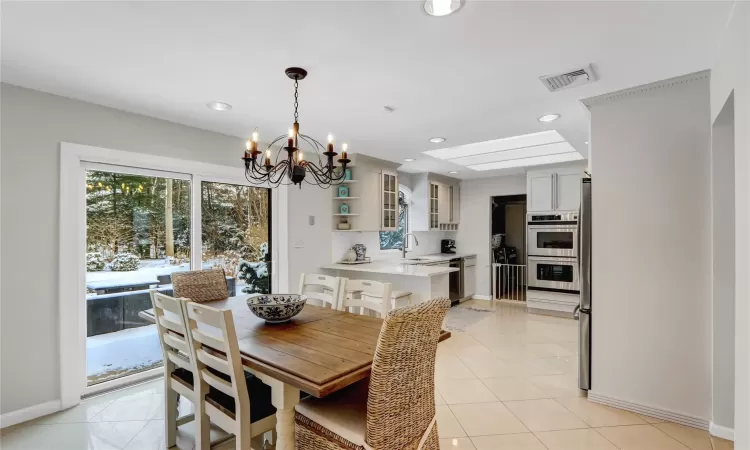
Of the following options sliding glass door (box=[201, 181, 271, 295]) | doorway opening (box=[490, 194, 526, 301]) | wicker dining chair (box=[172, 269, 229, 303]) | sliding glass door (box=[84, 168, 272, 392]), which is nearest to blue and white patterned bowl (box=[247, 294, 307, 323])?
wicker dining chair (box=[172, 269, 229, 303])

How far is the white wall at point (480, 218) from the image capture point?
262 inches

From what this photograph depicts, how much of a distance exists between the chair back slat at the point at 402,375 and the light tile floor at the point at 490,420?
33.0 inches

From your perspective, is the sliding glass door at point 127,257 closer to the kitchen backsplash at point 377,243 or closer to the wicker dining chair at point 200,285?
the wicker dining chair at point 200,285

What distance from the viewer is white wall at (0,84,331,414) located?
2.43 metres

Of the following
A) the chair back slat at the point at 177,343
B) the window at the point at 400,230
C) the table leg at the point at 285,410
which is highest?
the window at the point at 400,230

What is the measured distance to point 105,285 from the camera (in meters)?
3.02

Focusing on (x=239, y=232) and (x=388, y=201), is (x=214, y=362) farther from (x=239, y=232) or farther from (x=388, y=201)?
(x=388, y=201)

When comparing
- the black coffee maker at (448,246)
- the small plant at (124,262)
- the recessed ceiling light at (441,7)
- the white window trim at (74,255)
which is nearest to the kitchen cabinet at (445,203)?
the black coffee maker at (448,246)

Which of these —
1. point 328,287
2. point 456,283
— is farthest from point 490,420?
point 456,283

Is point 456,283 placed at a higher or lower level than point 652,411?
higher

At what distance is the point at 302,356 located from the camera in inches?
62.4

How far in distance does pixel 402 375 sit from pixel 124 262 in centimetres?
280

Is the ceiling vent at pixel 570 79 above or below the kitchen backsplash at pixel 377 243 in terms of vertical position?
above

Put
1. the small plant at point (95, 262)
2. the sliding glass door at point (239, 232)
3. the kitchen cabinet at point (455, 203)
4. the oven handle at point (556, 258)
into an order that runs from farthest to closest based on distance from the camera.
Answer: the kitchen cabinet at point (455, 203) → the oven handle at point (556, 258) → the sliding glass door at point (239, 232) → the small plant at point (95, 262)
